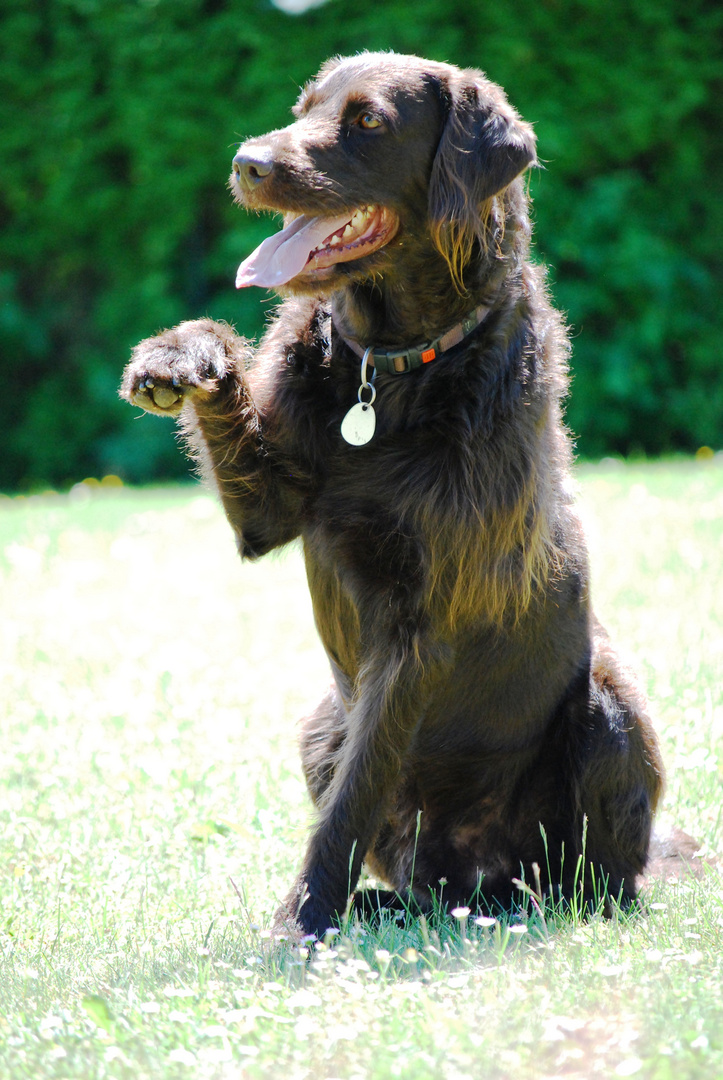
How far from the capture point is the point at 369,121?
289 cm

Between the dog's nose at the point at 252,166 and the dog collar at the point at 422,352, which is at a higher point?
the dog's nose at the point at 252,166

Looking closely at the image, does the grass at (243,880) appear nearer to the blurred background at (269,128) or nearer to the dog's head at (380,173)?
the dog's head at (380,173)

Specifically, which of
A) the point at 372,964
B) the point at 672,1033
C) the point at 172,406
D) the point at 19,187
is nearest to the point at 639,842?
the point at 372,964

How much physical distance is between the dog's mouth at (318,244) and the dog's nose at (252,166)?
0.50 ft

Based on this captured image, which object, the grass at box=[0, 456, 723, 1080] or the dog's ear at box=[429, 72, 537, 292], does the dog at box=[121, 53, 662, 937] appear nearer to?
the dog's ear at box=[429, 72, 537, 292]

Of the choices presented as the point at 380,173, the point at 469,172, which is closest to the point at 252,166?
the point at 380,173

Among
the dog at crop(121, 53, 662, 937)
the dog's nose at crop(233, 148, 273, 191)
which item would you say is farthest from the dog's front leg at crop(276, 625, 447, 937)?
the dog's nose at crop(233, 148, 273, 191)

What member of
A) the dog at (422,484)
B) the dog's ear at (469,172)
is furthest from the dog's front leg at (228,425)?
the dog's ear at (469,172)

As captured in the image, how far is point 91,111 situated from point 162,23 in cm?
120

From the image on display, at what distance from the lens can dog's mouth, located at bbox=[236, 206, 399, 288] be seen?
2818mm

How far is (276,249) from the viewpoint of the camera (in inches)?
113

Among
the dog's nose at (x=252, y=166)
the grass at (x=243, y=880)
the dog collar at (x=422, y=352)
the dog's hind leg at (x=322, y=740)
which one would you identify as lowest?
the grass at (x=243, y=880)

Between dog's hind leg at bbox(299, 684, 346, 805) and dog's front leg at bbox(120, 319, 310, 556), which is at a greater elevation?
dog's front leg at bbox(120, 319, 310, 556)

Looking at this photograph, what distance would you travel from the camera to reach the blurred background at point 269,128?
1142 centimetres
